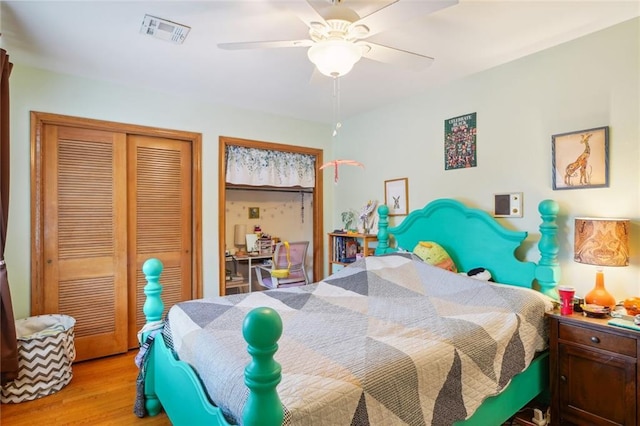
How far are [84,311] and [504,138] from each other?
3.64 meters

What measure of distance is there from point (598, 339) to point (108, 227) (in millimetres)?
3525

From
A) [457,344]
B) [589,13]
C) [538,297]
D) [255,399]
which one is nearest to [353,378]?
[255,399]

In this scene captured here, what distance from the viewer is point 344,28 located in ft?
5.00

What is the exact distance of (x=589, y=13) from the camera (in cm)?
188

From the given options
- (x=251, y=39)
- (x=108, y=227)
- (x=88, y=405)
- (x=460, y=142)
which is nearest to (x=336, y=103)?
(x=460, y=142)

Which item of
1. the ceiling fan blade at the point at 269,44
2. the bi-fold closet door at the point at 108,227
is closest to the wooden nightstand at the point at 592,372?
the ceiling fan blade at the point at 269,44

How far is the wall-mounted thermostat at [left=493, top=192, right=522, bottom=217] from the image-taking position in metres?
2.40

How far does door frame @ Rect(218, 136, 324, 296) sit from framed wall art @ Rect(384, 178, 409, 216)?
3.18 ft

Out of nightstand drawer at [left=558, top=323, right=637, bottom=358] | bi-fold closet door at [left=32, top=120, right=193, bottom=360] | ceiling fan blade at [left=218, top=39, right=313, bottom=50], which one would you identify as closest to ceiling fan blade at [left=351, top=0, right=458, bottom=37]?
ceiling fan blade at [left=218, top=39, right=313, bottom=50]

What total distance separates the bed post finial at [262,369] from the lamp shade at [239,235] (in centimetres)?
372

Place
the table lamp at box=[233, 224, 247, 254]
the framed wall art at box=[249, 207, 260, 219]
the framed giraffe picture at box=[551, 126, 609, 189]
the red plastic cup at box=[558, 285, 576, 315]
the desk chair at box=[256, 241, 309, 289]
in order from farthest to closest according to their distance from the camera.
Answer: the framed wall art at box=[249, 207, 260, 219]
the table lamp at box=[233, 224, 247, 254]
the desk chair at box=[256, 241, 309, 289]
the framed giraffe picture at box=[551, 126, 609, 189]
the red plastic cup at box=[558, 285, 576, 315]

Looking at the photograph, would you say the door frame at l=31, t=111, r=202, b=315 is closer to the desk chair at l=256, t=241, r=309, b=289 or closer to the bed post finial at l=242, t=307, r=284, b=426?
the desk chair at l=256, t=241, r=309, b=289

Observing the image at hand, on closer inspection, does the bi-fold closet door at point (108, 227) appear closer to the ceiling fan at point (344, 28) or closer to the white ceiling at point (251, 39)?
the white ceiling at point (251, 39)

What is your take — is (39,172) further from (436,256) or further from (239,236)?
(436,256)
